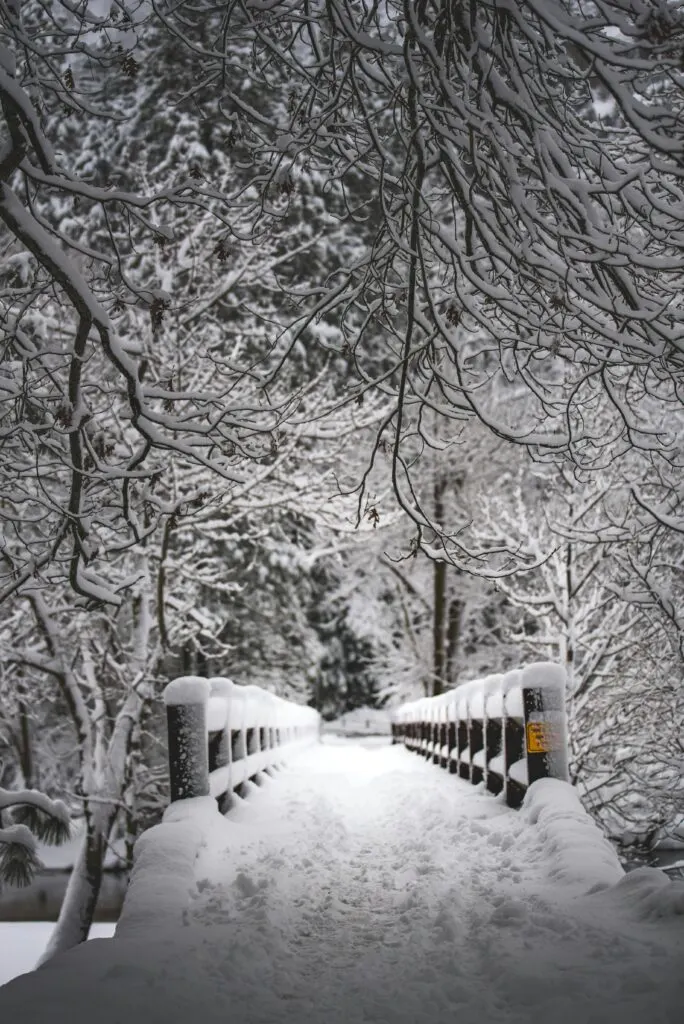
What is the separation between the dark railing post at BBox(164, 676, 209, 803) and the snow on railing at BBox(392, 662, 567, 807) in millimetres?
2360

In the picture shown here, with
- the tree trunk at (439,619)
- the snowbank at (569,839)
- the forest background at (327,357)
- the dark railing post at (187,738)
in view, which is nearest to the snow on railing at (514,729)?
the snowbank at (569,839)

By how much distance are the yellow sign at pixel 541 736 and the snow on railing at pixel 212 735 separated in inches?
91.6

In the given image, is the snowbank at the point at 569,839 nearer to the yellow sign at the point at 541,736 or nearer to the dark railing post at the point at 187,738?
the yellow sign at the point at 541,736

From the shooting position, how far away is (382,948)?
3504 millimetres

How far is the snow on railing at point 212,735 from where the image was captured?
5.53 metres

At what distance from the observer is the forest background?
12.3ft

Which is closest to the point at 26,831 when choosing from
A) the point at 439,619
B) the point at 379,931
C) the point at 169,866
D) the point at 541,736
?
the point at 169,866

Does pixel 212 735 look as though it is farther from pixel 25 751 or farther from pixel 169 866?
pixel 25 751

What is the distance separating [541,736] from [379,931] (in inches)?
104

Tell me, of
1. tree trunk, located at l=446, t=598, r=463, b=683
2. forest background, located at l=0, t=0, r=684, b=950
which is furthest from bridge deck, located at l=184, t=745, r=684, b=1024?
tree trunk, located at l=446, t=598, r=463, b=683

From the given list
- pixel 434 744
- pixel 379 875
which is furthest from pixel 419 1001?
pixel 434 744

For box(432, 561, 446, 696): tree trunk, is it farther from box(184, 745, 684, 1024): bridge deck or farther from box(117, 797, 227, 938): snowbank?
box(117, 797, 227, 938): snowbank

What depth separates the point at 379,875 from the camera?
500cm

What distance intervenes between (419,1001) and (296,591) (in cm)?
1794
